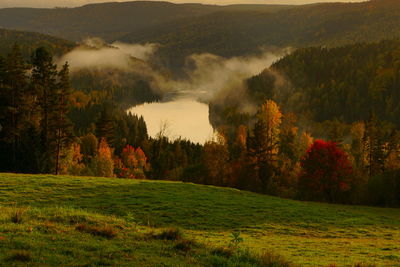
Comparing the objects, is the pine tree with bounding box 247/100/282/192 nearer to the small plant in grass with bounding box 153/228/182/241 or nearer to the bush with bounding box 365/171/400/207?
the bush with bounding box 365/171/400/207

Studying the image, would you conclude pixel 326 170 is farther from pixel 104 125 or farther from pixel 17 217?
pixel 17 217

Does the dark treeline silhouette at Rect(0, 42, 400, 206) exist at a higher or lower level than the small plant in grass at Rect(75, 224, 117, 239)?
higher

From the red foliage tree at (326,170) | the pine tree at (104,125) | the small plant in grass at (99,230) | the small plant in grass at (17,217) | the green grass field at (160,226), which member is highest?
the pine tree at (104,125)

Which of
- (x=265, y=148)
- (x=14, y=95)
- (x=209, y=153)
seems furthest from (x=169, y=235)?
(x=209, y=153)

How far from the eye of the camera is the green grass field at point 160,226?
533 inches

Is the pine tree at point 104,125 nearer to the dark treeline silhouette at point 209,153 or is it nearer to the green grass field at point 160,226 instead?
the dark treeline silhouette at point 209,153

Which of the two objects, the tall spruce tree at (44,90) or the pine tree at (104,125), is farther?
the pine tree at (104,125)

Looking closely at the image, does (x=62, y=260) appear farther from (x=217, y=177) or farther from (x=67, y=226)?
(x=217, y=177)

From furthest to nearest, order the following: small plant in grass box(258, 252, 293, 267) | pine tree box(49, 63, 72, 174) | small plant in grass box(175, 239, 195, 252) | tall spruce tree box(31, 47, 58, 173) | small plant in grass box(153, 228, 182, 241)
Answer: pine tree box(49, 63, 72, 174) → tall spruce tree box(31, 47, 58, 173) → small plant in grass box(153, 228, 182, 241) → small plant in grass box(175, 239, 195, 252) → small plant in grass box(258, 252, 293, 267)

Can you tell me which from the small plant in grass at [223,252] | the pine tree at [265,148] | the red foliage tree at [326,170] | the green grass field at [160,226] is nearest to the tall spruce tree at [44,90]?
the green grass field at [160,226]

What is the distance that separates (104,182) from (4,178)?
934 centimetres

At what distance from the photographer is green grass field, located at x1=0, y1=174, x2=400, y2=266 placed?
13.5 metres

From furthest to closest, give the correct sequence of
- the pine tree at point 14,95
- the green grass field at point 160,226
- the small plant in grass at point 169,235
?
the pine tree at point 14,95, the small plant in grass at point 169,235, the green grass field at point 160,226

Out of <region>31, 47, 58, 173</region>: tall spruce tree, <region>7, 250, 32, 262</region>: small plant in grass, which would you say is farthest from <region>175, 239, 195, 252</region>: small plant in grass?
<region>31, 47, 58, 173</region>: tall spruce tree
